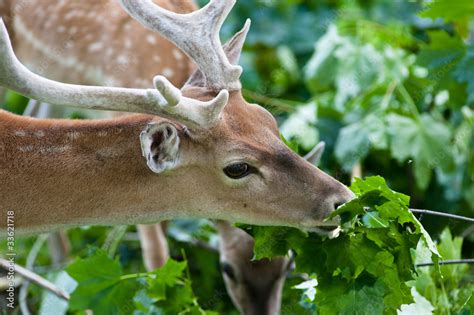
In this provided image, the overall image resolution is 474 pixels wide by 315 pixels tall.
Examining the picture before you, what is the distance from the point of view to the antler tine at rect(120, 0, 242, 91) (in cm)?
331

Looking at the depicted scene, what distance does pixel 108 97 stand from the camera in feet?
10.1

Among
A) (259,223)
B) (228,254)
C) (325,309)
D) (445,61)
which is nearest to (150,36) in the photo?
(228,254)

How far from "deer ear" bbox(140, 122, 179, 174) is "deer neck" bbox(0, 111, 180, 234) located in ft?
0.31

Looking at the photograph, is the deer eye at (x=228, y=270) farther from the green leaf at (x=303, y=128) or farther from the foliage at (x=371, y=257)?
the foliage at (x=371, y=257)

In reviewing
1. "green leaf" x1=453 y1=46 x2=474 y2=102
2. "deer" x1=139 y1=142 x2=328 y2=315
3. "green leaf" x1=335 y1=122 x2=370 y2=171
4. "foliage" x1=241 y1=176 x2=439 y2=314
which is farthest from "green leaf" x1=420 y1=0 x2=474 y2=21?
"foliage" x1=241 y1=176 x2=439 y2=314

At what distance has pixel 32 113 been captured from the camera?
5570 millimetres

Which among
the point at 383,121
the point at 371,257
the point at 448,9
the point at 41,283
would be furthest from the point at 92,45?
the point at 371,257

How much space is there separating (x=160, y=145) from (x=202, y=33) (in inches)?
18.6

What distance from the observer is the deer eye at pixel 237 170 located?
125 inches

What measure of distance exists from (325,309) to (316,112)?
2.69m

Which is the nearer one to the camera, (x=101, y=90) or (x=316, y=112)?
(x=101, y=90)

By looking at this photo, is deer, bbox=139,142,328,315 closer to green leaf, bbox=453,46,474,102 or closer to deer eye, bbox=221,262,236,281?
deer eye, bbox=221,262,236,281

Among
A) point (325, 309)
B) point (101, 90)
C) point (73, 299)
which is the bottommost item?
point (73, 299)

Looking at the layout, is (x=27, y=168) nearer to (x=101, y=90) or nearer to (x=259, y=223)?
(x=101, y=90)
